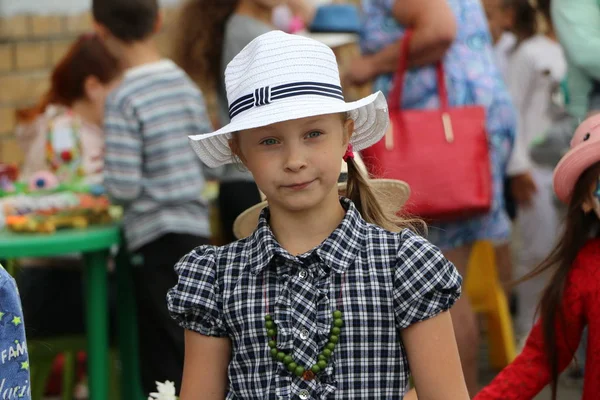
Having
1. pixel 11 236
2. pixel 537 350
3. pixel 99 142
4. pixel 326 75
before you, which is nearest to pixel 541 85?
pixel 99 142

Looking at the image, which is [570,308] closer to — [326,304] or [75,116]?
[326,304]

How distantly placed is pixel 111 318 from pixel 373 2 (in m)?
2.01

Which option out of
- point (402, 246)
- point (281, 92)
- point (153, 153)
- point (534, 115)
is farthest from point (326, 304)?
point (534, 115)

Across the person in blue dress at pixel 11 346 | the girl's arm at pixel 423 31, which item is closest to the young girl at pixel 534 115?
the girl's arm at pixel 423 31

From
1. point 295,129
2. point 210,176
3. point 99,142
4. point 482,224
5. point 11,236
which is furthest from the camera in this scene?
point 99,142

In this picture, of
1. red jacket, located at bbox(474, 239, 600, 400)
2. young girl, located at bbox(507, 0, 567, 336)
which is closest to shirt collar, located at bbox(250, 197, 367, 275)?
red jacket, located at bbox(474, 239, 600, 400)

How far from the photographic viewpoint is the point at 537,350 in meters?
2.85

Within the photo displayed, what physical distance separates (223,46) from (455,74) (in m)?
1.17

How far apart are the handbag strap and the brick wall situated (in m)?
3.24

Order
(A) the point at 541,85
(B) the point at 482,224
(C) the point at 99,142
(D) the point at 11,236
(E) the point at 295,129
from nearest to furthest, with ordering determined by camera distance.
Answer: (E) the point at 295,129 < (B) the point at 482,224 < (D) the point at 11,236 < (C) the point at 99,142 < (A) the point at 541,85

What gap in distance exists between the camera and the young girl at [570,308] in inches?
110

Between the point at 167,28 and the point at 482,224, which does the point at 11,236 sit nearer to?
the point at 482,224

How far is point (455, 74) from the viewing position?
3.98m

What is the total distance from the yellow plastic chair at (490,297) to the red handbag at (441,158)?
5.21 feet
